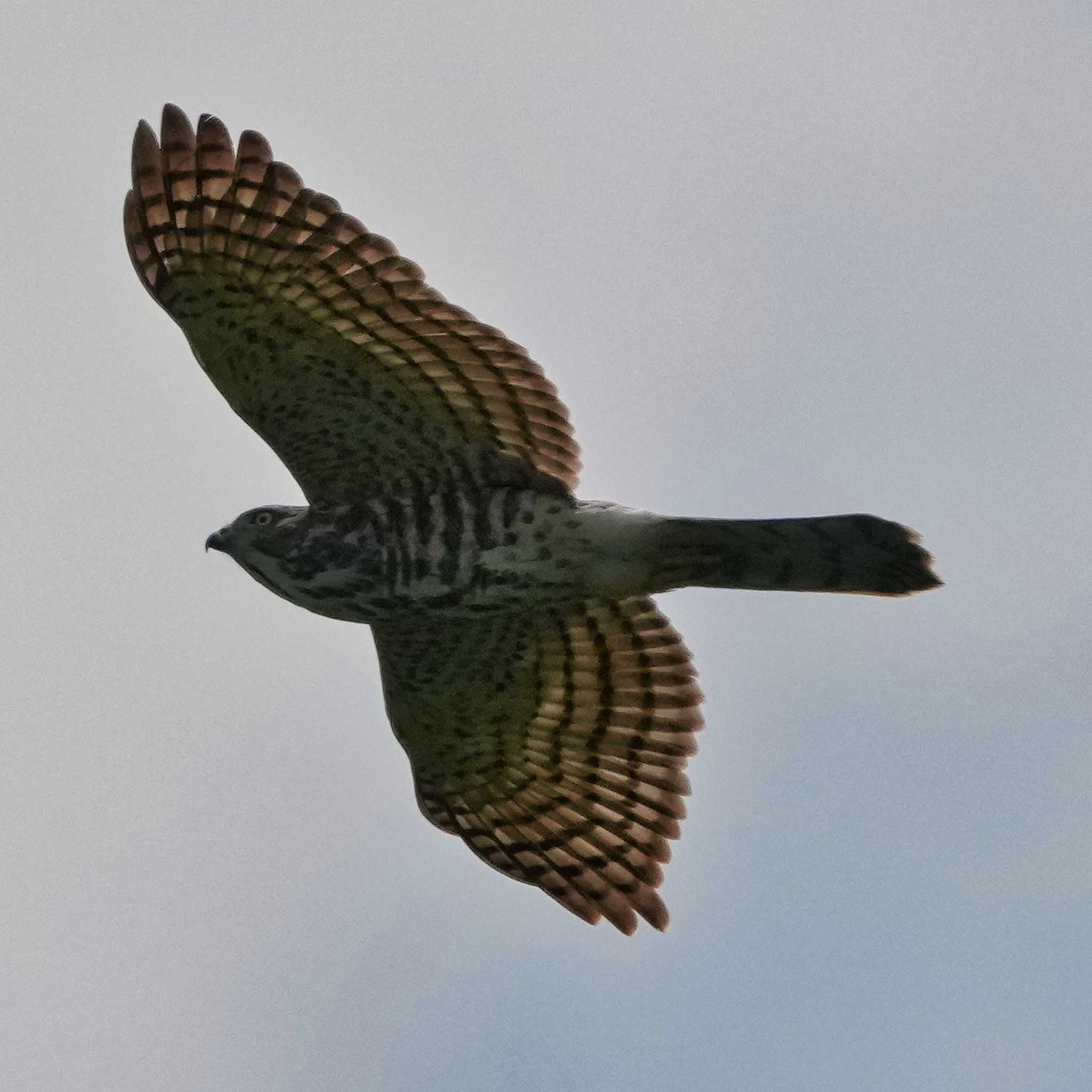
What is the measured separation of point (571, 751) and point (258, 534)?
231cm

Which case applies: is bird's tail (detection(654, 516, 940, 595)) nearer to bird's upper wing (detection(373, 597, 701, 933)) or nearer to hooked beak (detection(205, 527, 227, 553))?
bird's upper wing (detection(373, 597, 701, 933))

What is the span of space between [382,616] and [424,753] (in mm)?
1176

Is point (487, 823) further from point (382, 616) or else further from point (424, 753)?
point (382, 616)

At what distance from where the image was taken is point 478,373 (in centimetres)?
1110

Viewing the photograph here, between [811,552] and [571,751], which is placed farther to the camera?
[571,751]

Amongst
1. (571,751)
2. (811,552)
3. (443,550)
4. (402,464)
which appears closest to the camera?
(811,552)

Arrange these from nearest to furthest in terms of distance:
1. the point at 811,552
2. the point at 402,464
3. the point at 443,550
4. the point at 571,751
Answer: the point at 811,552 < the point at 443,550 < the point at 402,464 < the point at 571,751

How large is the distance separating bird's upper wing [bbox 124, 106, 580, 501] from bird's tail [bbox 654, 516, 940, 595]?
0.81 meters

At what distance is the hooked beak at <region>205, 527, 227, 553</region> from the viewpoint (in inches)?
444

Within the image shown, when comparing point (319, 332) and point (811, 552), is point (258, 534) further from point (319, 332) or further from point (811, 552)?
point (811, 552)

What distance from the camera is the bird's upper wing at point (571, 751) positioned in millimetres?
11820

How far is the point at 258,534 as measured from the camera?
36.7 ft

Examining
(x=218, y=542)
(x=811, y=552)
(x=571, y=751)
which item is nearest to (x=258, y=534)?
(x=218, y=542)

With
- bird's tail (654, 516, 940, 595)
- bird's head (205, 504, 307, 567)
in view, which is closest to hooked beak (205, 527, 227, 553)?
bird's head (205, 504, 307, 567)
